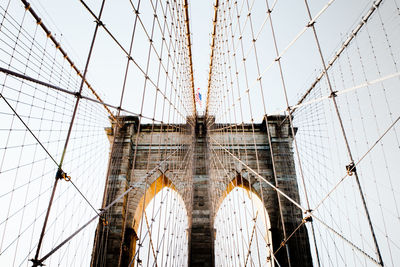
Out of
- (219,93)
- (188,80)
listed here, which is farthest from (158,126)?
(219,93)

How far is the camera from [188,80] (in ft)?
27.2

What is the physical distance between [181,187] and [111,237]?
2489 mm

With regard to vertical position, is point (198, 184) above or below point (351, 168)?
above

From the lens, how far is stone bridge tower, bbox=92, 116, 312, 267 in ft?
20.9

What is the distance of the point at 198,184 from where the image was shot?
7.54 m

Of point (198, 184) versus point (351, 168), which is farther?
point (198, 184)

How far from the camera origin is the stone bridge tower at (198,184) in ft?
20.9

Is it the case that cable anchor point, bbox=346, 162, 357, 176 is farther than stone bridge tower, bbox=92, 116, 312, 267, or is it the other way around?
stone bridge tower, bbox=92, 116, 312, 267

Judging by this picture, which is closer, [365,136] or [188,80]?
[365,136]

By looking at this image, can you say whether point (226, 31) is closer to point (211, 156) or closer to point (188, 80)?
point (188, 80)

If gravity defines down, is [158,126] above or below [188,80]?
below

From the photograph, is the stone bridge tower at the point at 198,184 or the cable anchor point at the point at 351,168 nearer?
the cable anchor point at the point at 351,168

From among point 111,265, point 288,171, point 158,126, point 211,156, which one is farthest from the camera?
point 158,126

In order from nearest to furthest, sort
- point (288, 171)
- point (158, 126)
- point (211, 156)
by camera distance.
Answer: point (288, 171), point (211, 156), point (158, 126)
